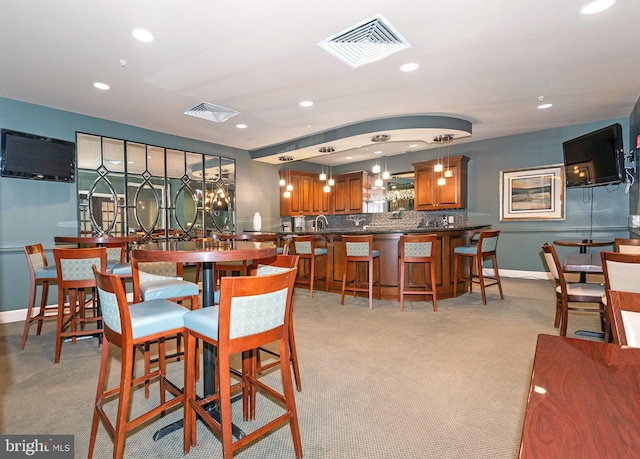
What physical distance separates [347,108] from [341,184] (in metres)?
3.70

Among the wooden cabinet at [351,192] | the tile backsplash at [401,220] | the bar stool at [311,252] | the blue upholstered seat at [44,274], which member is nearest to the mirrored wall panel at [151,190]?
the blue upholstered seat at [44,274]

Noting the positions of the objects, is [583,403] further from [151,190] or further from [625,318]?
[151,190]

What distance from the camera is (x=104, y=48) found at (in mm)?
2840

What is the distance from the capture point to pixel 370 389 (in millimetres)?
2229

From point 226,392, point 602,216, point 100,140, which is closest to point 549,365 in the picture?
point 226,392

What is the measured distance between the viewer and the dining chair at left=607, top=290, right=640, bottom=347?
1056 mm

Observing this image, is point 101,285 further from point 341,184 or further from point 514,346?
point 341,184

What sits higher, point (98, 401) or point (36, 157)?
point (36, 157)

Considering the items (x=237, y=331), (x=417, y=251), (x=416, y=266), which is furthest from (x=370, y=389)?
(x=416, y=266)

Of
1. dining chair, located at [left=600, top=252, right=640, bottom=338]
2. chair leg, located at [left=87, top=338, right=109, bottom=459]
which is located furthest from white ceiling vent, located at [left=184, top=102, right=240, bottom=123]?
dining chair, located at [left=600, top=252, right=640, bottom=338]

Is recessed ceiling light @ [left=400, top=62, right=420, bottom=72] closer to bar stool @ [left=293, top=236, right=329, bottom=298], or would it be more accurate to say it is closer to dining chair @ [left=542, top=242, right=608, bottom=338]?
dining chair @ [left=542, top=242, right=608, bottom=338]

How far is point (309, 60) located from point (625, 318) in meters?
2.98

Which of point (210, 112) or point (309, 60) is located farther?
point (210, 112)

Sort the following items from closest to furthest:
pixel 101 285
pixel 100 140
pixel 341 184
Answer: pixel 101 285, pixel 100 140, pixel 341 184
